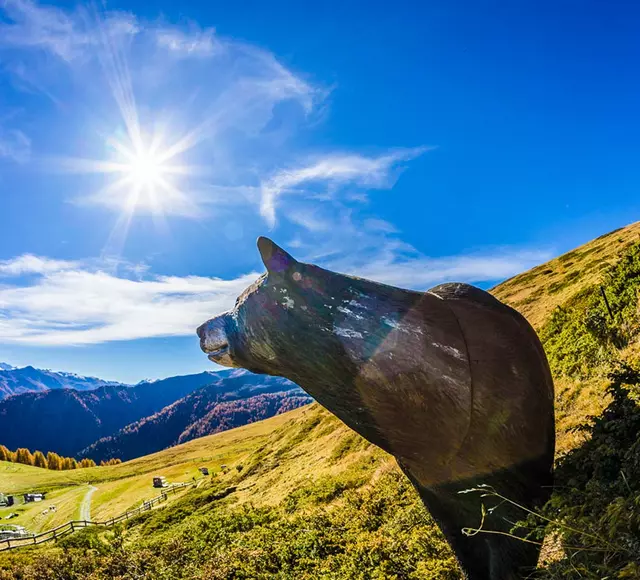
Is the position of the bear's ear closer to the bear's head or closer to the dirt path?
the bear's head

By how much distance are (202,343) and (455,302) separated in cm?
370

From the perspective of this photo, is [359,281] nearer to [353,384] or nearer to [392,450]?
[353,384]

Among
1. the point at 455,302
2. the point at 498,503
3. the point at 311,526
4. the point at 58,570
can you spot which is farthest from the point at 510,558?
the point at 58,570

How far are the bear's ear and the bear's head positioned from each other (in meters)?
0.01

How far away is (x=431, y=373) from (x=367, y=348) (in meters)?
0.80

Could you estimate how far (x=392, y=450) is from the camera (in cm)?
521

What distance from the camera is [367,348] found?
4629mm

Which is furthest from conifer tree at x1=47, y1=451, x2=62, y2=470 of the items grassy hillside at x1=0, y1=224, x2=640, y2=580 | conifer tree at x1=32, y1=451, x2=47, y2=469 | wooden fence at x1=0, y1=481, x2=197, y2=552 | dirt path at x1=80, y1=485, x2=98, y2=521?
grassy hillside at x1=0, y1=224, x2=640, y2=580

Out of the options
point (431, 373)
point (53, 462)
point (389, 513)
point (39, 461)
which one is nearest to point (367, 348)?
point (431, 373)

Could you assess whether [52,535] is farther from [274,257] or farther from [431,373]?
[431,373]

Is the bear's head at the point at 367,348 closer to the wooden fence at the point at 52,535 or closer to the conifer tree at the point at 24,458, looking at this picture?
the wooden fence at the point at 52,535

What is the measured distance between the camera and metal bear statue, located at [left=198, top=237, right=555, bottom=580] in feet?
15.0

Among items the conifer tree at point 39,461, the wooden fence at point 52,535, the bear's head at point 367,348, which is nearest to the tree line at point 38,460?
the conifer tree at point 39,461

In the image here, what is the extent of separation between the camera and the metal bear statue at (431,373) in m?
4.57
